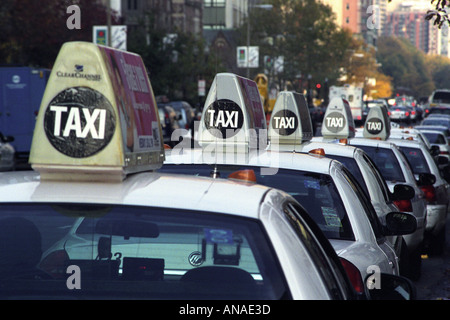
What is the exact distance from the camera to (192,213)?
121 inches

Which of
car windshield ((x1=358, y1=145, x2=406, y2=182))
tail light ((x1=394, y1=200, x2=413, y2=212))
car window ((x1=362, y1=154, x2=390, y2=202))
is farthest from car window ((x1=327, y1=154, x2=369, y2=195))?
car windshield ((x1=358, y1=145, x2=406, y2=182))

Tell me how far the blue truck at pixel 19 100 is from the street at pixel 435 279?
2184 cm

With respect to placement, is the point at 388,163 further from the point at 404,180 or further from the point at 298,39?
the point at 298,39

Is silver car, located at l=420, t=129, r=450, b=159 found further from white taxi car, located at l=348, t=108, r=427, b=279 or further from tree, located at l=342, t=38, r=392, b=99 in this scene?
tree, located at l=342, t=38, r=392, b=99

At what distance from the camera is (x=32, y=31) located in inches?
1709

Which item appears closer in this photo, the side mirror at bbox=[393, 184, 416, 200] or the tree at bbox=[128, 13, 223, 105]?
the side mirror at bbox=[393, 184, 416, 200]

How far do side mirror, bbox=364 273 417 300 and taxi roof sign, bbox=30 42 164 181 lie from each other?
1.24 meters

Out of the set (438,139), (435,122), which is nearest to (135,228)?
(438,139)

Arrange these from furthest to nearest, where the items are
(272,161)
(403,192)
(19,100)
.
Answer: (19,100), (403,192), (272,161)

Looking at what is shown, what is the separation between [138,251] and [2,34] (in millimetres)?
39406

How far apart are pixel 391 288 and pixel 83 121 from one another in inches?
61.0

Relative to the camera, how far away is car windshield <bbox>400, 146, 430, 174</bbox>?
13420mm

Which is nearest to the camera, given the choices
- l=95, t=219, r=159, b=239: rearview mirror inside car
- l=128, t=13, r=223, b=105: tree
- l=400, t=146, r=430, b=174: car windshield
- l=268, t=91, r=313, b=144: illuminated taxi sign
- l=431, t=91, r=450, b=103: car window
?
l=95, t=219, r=159, b=239: rearview mirror inside car

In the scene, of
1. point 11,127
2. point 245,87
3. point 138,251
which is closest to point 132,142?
point 138,251
